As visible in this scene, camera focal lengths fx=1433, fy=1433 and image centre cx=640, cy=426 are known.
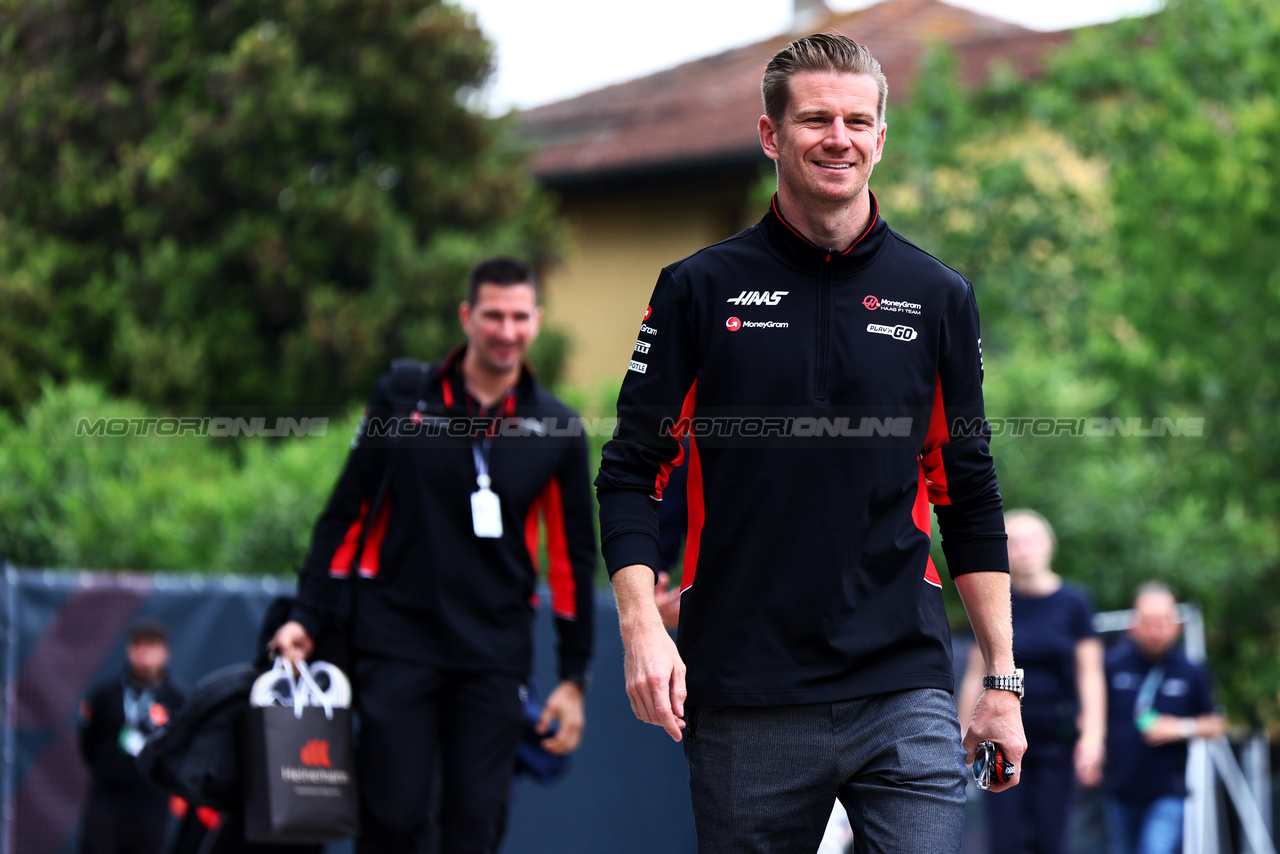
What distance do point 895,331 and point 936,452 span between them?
0.31 m

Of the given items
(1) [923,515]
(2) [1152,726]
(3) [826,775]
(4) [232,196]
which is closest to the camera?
(3) [826,775]

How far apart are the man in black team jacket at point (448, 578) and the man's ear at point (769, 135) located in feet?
7.22

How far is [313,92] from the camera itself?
17.0m

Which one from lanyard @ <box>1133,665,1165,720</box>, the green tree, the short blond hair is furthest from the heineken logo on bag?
the green tree

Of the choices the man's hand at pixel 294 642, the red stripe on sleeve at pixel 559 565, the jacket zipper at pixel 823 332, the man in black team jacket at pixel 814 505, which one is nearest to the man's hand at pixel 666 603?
the red stripe on sleeve at pixel 559 565

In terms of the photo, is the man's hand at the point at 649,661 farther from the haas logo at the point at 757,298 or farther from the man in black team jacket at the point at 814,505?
the haas logo at the point at 757,298

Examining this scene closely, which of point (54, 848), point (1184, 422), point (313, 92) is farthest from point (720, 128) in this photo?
point (54, 848)

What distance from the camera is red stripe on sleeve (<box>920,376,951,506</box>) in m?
3.28

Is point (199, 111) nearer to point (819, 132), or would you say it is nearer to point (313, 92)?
point (313, 92)

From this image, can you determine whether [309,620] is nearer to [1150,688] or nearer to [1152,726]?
[1152,726]

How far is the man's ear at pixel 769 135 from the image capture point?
10.8 feet

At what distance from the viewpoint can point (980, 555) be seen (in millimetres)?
3275

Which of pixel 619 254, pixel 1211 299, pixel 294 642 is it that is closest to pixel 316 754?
pixel 294 642

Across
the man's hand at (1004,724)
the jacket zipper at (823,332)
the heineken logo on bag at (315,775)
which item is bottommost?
the heineken logo on bag at (315,775)
